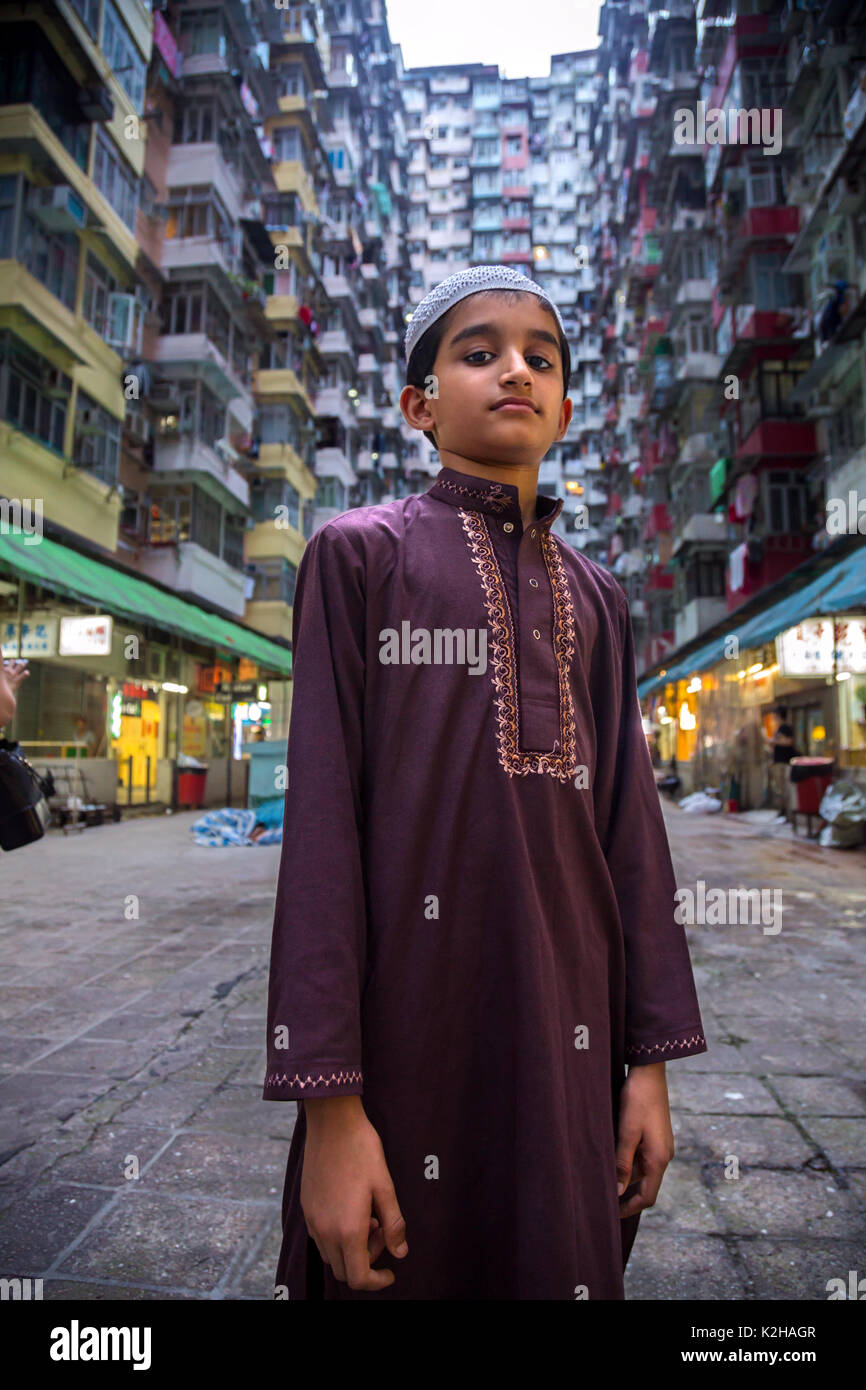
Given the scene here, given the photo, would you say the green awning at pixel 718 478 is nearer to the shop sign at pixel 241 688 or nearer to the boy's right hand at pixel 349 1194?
the shop sign at pixel 241 688

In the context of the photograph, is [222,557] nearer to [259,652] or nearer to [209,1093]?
[259,652]

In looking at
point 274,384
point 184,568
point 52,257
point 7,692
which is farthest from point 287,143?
point 7,692

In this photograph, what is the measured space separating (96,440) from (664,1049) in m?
17.9

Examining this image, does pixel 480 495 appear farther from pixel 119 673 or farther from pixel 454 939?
pixel 119 673

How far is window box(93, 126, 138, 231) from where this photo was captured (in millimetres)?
16766

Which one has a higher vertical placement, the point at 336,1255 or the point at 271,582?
the point at 271,582

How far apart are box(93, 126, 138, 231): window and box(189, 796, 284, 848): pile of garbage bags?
12476 mm

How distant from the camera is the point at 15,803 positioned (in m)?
2.34

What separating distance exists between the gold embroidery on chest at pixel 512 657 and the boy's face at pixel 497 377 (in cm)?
13

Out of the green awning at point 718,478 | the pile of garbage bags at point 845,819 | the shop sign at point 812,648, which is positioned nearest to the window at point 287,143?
the green awning at point 718,478

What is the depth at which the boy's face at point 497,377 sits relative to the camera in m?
1.42

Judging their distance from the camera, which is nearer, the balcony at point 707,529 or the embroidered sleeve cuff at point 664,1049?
the embroidered sleeve cuff at point 664,1049

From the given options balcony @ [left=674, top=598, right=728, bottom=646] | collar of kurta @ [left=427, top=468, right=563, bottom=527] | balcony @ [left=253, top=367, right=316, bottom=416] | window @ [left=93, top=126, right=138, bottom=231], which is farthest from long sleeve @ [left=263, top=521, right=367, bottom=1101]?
balcony @ [left=253, top=367, right=316, bottom=416]

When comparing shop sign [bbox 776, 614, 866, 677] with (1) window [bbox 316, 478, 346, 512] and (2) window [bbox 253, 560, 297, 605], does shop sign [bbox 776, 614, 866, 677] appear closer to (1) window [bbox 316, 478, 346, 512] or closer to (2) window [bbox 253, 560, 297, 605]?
(2) window [bbox 253, 560, 297, 605]
